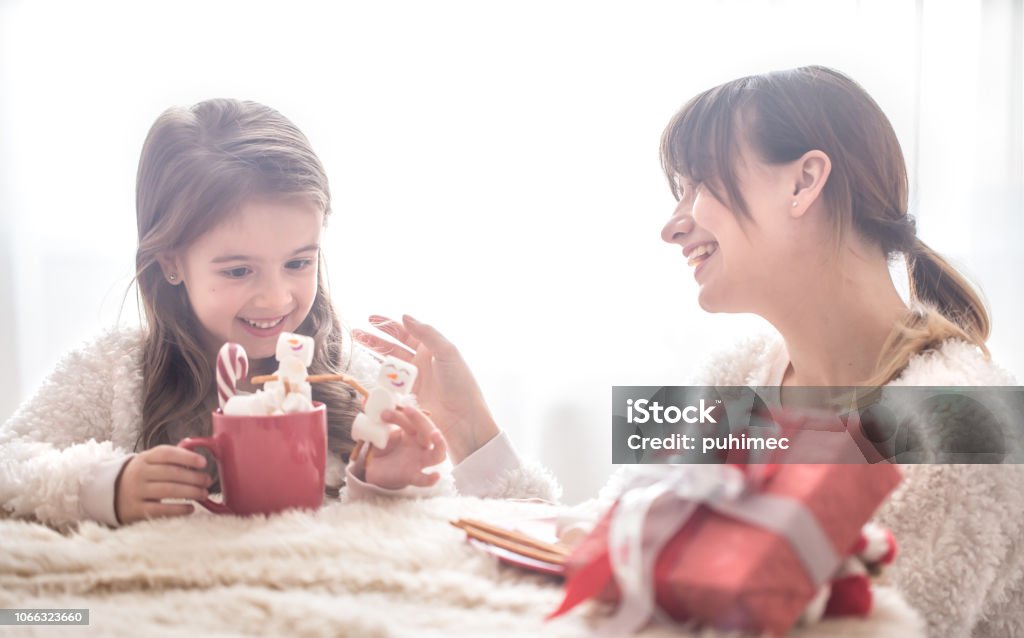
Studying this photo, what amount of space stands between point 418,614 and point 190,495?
0.33m

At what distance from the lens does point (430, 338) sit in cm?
111

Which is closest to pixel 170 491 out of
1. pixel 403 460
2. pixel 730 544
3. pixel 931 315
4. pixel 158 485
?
pixel 158 485

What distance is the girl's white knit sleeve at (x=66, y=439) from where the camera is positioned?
2.67ft

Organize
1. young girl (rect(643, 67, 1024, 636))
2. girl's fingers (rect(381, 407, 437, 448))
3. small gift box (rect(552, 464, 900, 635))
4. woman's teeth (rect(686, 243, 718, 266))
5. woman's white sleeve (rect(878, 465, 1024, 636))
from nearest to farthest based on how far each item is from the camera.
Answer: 1. small gift box (rect(552, 464, 900, 635))
2. woman's white sleeve (rect(878, 465, 1024, 636))
3. girl's fingers (rect(381, 407, 437, 448))
4. young girl (rect(643, 67, 1024, 636))
5. woman's teeth (rect(686, 243, 718, 266))

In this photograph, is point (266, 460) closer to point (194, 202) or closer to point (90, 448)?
point (90, 448)

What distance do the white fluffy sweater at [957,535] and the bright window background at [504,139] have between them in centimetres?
88

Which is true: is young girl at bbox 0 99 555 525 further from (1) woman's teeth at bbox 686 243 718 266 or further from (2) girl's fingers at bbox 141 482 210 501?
(1) woman's teeth at bbox 686 243 718 266

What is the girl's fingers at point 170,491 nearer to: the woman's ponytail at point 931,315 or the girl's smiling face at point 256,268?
the girl's smiling face at point 256,268

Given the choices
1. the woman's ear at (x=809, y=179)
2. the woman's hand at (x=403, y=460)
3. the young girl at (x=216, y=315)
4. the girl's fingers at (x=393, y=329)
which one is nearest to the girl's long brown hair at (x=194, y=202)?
the young girl at (x=216, y=315)

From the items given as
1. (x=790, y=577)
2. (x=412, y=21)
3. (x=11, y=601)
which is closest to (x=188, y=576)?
(x=11, y=601)

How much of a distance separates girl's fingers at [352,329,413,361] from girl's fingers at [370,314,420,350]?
0.5 inches

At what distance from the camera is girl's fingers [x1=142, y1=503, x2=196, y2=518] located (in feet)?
2.51

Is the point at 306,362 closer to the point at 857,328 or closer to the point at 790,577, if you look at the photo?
the point at 790,577

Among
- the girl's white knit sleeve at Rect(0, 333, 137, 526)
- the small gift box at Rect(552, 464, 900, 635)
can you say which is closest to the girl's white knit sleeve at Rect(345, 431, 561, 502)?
the girl's white knit sleeve at Rect(0, 333, 137, 526)
